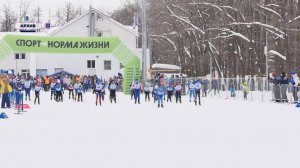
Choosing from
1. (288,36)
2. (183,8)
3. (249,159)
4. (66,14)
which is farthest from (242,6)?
(66,14)

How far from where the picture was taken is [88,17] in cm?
7281

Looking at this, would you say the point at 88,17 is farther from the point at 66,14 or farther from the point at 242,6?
the point at 66,14

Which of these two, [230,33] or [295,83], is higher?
[230,33]

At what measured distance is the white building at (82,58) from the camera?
227 ft

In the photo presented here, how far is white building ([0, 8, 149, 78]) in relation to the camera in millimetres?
69312

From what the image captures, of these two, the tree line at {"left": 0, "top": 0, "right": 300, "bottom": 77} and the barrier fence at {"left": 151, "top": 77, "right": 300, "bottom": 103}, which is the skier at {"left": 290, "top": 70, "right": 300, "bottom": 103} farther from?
the tree line at {"left": 0, "top": 0, "right": 300, "bottom": 77}

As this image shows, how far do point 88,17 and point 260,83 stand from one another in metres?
40.2

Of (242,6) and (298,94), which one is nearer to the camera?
(298,94)

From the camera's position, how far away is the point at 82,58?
6975 centimetres

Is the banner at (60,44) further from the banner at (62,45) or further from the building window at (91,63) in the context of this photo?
the building window at (91,63)

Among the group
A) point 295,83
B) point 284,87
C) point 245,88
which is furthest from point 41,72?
point 295,83

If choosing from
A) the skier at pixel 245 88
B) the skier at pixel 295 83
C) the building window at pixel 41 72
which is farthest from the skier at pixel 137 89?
the building window at pixel 41 72

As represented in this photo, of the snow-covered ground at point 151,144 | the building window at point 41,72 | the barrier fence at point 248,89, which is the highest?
the building window at point 41,72

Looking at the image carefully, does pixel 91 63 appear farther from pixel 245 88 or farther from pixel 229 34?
pixel 245 88
